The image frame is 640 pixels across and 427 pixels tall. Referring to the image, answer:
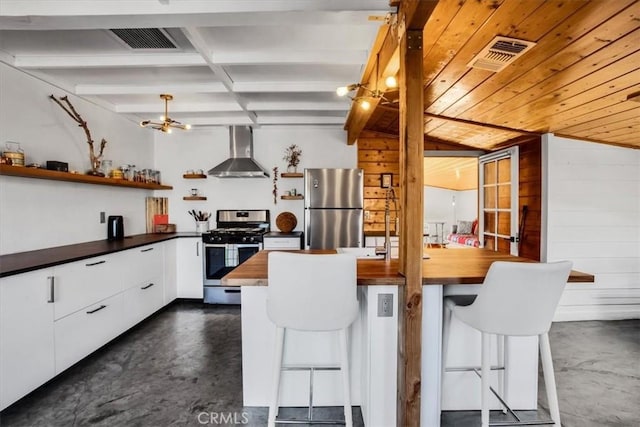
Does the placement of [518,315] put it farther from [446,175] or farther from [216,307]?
[446,175]

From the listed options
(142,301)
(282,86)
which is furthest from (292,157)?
(142,301)

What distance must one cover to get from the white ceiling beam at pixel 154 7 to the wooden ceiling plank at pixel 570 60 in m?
1.09

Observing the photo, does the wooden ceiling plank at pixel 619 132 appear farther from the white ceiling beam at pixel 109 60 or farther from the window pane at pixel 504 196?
the white ceiling beam at pixel 109 60

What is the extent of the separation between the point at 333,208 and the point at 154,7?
288cm

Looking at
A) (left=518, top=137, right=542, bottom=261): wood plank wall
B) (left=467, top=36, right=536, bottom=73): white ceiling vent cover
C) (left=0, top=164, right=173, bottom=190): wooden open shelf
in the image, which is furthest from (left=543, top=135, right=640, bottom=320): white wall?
(left=0, top=164, right=173, bottom=190): wooden open shelf

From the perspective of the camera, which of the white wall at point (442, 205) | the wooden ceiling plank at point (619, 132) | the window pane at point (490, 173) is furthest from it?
the white wall at point (442, 205)

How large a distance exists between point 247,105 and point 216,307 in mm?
2533

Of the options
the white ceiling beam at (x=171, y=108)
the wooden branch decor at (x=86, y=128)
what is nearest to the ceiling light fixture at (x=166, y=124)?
the white ceiling beam at (x=171, y=108)

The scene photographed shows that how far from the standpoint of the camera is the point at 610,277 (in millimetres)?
3596

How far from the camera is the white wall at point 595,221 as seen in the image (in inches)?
138

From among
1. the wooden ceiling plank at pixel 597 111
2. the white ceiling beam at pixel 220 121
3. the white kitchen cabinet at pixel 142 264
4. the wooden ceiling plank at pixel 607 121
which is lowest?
the white kitchen cabinet at pixel 142 264

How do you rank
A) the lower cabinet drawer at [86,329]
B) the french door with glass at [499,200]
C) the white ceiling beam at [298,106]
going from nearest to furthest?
the lower cabinet drawer at [86,329]
the white ceiling beam at [298,106]
the french door with glass at [499,200]

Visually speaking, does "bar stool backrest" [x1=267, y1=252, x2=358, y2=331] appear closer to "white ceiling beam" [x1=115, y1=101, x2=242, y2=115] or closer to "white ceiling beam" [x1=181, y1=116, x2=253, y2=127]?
"white ceiling beam" [x1=115, y1=101, x2=242, y2=115]

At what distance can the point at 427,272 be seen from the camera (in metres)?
1.84
